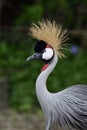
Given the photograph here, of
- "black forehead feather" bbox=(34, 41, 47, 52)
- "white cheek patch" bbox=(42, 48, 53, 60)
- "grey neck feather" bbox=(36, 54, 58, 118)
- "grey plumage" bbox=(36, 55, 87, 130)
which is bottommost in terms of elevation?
"grey plumage" bbox=(36, 55, 87, 130)

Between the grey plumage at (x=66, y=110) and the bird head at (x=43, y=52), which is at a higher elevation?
the bird head at (x=43, y=52)

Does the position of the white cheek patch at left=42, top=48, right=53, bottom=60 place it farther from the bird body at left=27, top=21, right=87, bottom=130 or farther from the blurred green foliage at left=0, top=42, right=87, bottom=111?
the blurred green foliage at left=0, top=42, right=87, bottom=111

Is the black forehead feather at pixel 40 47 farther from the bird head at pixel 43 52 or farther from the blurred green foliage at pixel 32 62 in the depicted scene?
the blurred green foliage at pixel 32 62

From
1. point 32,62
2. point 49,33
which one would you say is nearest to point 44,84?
point 49,33

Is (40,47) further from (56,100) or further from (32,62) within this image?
(32,62)

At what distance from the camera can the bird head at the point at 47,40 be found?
4.17 metres

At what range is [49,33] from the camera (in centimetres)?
428

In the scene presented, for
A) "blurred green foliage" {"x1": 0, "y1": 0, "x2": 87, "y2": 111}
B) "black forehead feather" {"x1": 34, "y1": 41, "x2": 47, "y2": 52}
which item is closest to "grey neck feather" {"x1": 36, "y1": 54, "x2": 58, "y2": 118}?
"black forehead feather" {"x1": 34, "y1": 41, "x2": 47, "y2": 52}

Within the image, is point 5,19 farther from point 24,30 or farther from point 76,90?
point 76,90

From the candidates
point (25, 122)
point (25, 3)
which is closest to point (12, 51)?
point (25, 3)

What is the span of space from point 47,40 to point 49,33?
0.23ft

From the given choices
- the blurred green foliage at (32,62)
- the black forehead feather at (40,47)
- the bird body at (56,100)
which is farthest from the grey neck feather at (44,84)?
the blurred green foliage at (32,62)

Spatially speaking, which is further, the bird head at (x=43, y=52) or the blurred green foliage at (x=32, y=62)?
the blurred green foliage at (x=32, y=62)

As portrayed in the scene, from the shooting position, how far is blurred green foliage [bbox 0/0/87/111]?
6.72 meters
